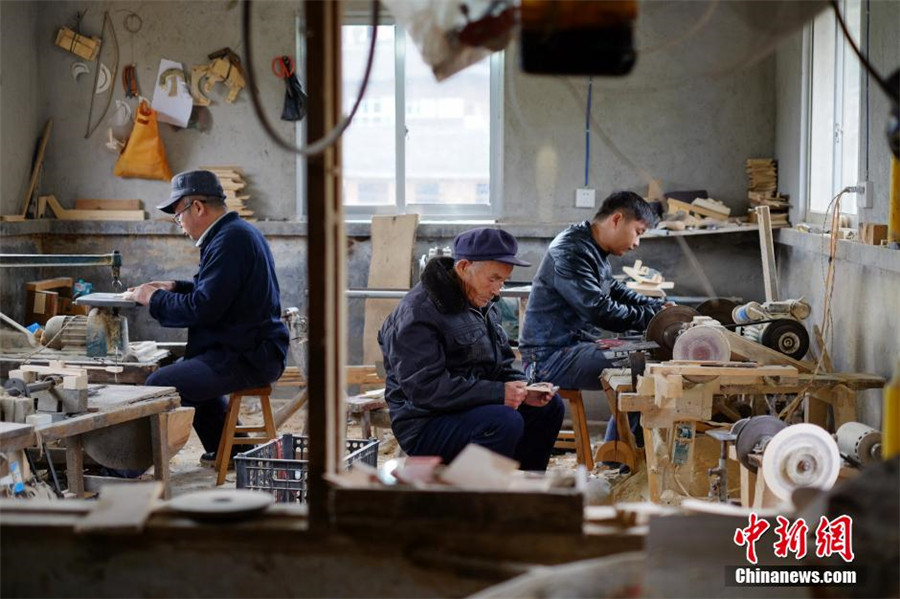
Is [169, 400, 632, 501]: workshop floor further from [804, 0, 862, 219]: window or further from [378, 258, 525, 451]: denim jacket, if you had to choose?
[804, 0, 862, 219]: window

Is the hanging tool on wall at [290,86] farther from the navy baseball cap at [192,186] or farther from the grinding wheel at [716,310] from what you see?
the grinding wheel at [716,310]

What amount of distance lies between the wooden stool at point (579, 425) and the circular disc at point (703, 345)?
862 mm

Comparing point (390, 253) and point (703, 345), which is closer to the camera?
point (703, 345)

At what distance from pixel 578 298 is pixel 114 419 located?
108 inches

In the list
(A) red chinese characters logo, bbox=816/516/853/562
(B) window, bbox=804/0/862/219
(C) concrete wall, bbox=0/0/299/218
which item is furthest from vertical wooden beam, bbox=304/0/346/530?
(C) concrete wall, bbox=0/0/299/218

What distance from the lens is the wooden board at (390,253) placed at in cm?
854

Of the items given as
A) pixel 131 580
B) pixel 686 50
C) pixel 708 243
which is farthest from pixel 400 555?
pixel 708 243

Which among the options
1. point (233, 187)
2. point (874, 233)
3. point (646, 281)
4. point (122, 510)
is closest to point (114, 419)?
point (122, 510)

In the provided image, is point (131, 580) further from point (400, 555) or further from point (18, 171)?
point (18, 171)

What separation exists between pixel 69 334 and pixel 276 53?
142 inches

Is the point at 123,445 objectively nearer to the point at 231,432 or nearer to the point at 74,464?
the point at 74,464

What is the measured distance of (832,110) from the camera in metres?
7.19

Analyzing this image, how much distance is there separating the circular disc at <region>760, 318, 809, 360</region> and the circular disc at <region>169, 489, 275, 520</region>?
3721 mm

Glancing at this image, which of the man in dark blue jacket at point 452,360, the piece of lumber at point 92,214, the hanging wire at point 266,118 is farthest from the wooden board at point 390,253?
the hanging wire at point 266,118
